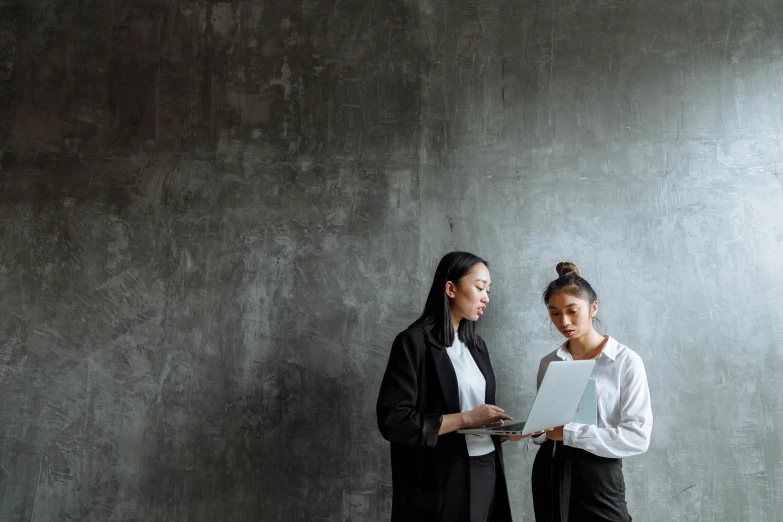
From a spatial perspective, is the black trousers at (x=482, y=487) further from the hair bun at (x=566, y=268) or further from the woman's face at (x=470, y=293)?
the hair bun at (x=566, y=268)

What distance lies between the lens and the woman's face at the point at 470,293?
242cm

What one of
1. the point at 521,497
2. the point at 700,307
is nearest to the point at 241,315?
the point at 521,497

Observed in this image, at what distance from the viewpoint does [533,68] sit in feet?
10.1

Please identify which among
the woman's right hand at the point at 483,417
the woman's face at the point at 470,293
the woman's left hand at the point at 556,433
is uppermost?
the woman's face at the point at 470,293

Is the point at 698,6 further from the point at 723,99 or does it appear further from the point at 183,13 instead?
the point at 183,13

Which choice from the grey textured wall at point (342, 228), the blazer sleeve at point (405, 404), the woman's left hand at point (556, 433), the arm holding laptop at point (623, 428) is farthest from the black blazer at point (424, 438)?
the grey textured wall at point (342, 228)

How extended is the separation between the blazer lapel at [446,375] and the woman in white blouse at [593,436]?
0.37m

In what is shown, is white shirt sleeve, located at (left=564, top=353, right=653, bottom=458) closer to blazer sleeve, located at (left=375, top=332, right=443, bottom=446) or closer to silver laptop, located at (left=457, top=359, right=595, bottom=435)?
silver laptop, located at (left=457, top=359, right=595, bottom=435)

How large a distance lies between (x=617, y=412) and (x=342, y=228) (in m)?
1.57

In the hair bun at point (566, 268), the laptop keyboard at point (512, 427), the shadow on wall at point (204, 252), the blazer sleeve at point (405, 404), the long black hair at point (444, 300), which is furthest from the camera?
the shadow on wall at point (204, 252)

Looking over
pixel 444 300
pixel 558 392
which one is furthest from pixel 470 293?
pixel 558 392

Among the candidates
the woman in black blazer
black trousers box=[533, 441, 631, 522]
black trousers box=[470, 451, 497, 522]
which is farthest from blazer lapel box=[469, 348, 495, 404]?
black trousers box=[533, 441, 631, 522]

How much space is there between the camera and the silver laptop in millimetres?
1951

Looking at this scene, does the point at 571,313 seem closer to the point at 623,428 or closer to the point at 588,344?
the point at 588,344
